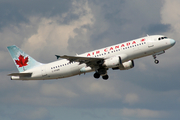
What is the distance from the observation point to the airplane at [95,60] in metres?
59.3

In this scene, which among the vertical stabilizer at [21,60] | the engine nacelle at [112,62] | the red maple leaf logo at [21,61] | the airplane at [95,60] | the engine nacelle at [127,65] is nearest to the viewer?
the engine nacelle at [112,62]

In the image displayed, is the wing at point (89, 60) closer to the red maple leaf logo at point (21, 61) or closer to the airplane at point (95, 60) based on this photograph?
the airplane at point (95, 60)

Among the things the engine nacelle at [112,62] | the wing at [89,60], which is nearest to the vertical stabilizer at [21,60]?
the wing at [89,60]

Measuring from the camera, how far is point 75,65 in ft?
205

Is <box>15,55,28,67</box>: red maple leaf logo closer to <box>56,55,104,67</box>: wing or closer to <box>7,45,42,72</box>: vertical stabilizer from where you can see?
<box>7,45,42,72</box>: vertical stabilizer

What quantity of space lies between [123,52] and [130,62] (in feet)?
18.6

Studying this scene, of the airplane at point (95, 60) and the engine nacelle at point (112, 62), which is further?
the airplane at point (95, 60)

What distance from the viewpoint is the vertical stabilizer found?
67.1 m

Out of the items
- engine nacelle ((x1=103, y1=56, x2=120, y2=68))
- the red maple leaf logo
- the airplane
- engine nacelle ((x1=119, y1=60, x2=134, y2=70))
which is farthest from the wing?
the red maple leaf logo

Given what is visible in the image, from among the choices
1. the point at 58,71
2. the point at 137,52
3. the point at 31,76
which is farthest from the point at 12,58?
the point at 137,52

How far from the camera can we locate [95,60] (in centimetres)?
6038

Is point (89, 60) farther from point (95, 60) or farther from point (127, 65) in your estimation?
point (127, 65)

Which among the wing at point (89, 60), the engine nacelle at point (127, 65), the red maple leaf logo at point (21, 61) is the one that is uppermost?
the red maple leaf logo at point (21, 61)

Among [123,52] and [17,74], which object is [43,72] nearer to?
[17,74]
